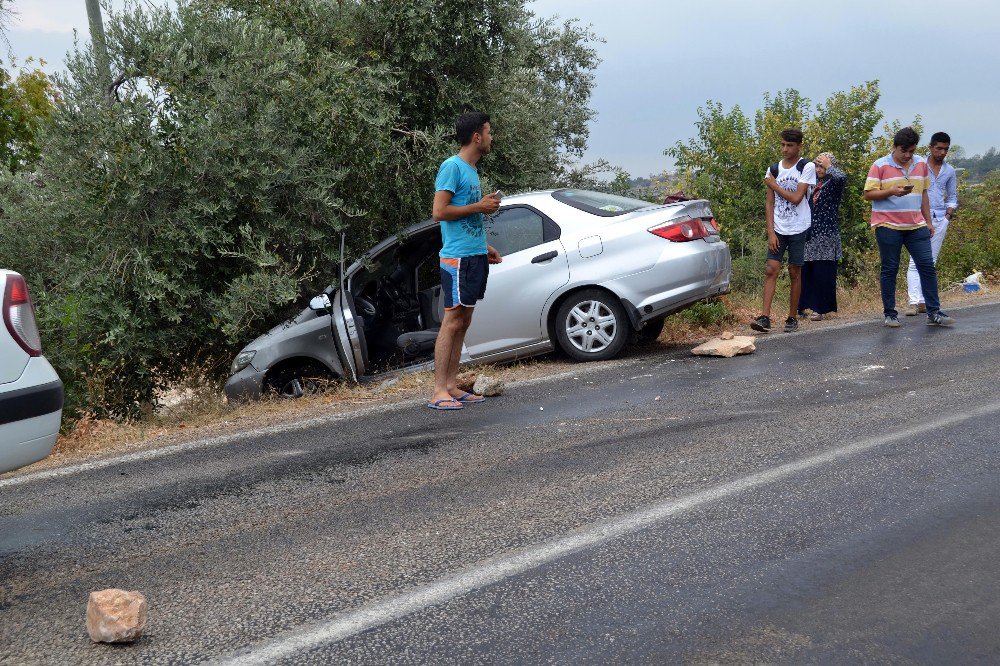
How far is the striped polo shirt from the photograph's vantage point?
10.2 metres

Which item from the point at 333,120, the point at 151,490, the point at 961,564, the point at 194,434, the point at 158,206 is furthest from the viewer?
the point at 333,120

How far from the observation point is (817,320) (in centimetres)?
1131

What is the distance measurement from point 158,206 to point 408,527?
573 centimetres

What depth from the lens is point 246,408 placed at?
28.0ft

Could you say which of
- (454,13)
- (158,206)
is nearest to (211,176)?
(158,206)

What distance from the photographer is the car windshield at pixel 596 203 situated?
9.22m

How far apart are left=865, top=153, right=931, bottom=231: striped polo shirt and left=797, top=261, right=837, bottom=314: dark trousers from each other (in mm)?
993

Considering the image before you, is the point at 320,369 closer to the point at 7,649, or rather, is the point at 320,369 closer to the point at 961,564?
the point at 7,649

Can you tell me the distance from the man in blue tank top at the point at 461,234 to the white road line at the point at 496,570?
9.63ft

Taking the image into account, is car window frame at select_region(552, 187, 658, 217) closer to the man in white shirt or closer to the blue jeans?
the blue jeans

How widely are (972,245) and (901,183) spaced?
833 cm

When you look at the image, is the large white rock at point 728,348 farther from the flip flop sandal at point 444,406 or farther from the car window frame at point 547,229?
the flip flop sandal at point 444,406

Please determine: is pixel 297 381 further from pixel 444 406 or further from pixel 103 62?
pixel 103 62

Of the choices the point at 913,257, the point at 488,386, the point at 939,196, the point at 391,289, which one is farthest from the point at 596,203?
the point at 939,196
